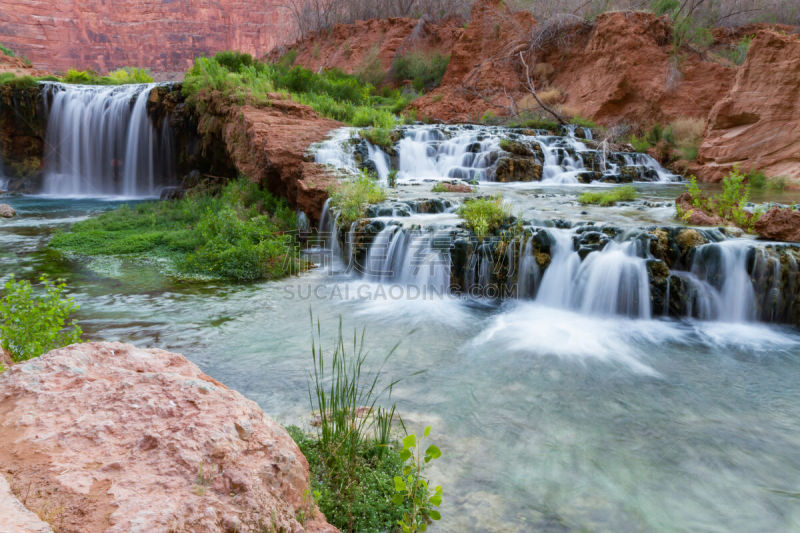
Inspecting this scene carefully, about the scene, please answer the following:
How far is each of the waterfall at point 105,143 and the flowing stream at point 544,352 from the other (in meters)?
7.60

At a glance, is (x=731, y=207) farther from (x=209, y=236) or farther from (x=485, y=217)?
(x=209, y=236)

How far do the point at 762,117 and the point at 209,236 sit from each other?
46.3ft

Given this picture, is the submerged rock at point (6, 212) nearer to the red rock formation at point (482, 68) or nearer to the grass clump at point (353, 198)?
the grass clump at point (353, 198)

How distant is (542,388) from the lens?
13.4 ft

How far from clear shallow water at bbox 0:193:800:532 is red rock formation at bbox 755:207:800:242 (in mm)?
1392

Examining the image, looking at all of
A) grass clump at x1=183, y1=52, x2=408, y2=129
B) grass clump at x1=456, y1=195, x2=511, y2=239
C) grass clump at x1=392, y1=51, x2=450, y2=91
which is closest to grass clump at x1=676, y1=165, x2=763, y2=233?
grass clump at x1=456, y1=195, x2=511, y2=239

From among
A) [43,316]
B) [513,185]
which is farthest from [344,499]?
[513,185]

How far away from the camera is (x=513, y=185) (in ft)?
38.3

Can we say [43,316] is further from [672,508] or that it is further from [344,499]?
[672,508]

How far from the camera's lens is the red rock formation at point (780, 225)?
5.80m

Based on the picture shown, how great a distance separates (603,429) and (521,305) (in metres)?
2.97

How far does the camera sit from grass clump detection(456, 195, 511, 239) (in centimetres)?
688

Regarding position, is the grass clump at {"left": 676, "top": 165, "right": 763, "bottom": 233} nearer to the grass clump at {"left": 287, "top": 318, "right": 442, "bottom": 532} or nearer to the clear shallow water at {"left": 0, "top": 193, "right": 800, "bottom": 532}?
the clear shallow water at {"left": 0, "top": 193, "right": 800, "bottom": 532}

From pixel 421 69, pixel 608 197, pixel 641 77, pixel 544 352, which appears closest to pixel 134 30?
pixel 421 69
